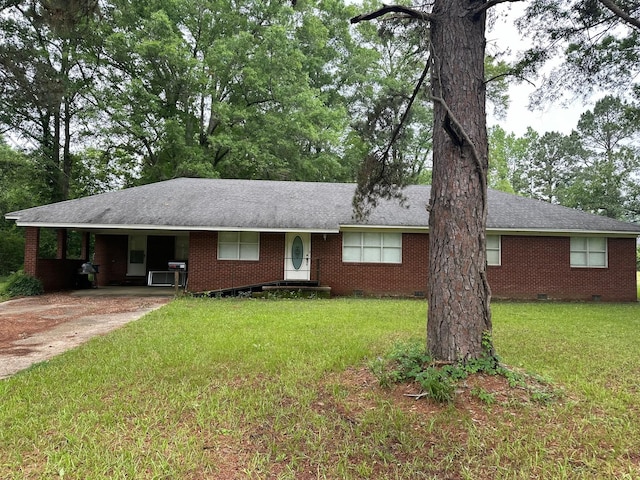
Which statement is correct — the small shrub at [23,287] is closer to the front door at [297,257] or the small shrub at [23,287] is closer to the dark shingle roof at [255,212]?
the dark shingle roof at [255,212]

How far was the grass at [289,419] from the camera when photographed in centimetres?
249

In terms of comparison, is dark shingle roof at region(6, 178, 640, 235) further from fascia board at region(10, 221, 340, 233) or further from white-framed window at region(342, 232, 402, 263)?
white-framed window at region(342, 232, 402, 263)

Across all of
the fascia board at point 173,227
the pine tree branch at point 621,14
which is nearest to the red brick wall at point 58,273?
the fascia board at point 173,227

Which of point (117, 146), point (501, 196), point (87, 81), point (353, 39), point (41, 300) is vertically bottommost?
point (41, 300)

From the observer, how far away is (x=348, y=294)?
13055mm

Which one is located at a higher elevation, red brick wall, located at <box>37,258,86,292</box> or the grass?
red brick wall, located at <box>37,258,86,292</box>

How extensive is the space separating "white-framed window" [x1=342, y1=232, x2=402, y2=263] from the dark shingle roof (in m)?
0.63

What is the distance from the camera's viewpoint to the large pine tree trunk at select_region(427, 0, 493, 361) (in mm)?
3795

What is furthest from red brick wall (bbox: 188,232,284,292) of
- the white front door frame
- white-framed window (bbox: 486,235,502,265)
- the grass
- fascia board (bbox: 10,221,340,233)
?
white-framed window (bbox: 486,235,502,265)

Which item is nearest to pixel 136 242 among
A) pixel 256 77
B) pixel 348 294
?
Result: pixel 348 294

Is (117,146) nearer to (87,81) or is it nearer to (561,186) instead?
(87,81)

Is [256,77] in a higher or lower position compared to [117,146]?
higher

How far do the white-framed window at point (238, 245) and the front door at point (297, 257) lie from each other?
3.59 ft

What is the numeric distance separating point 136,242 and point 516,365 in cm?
1567
